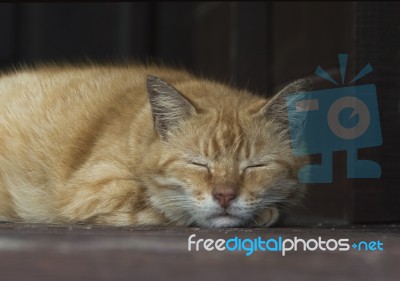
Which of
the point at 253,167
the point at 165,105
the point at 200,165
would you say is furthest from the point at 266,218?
the point at 165,105

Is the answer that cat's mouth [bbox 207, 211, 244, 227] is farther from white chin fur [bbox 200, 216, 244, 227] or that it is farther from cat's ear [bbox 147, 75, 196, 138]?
cat's ear [bbox 147, 75, 196, 138]

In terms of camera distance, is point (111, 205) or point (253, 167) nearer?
point (253, 167)

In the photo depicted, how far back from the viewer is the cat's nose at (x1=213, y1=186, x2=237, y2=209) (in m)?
2.73

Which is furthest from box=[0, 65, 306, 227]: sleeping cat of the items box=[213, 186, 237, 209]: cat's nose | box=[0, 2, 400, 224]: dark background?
box=[0, 2, 400, 224]: dark background

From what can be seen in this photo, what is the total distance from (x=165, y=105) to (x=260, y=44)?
285 cm

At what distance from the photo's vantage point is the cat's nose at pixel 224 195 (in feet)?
8.97

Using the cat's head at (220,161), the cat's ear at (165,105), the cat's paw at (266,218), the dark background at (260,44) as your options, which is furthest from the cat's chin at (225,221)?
the dark background at (260,44)

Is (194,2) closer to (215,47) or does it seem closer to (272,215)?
(215,47)

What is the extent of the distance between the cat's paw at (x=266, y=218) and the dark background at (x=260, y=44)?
2.93ft

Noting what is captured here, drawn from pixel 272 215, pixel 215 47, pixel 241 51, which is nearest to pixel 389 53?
pixel 272 215

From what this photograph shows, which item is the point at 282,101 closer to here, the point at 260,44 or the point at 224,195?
the point at 224,195

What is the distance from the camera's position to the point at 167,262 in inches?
90.5

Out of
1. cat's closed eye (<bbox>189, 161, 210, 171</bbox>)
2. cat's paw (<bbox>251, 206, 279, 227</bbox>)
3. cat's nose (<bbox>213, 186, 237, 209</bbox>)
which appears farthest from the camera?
cat's paw (<bbox>251, 206, 279, 227</bbox>)

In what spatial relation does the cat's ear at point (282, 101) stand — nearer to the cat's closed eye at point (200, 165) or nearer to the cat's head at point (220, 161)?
the cat's head at point (220, 161)
